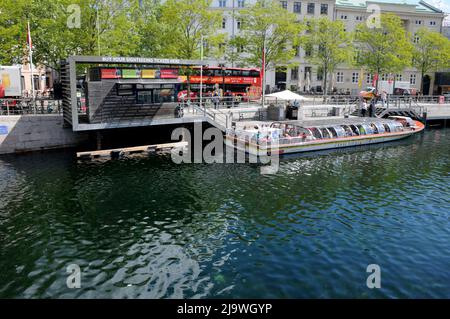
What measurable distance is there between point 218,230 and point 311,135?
21201 mm

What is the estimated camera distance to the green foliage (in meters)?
66.1

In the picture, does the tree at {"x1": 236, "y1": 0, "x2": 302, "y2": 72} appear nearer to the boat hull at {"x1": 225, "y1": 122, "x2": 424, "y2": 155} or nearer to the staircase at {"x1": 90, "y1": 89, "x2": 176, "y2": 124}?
the boat hull at {"x1": 225, "y1": 122, "x2": 424, "y2": 155}

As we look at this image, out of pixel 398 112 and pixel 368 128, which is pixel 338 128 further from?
pixel 398 112

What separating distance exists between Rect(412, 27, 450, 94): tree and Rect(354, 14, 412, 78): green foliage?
968cm

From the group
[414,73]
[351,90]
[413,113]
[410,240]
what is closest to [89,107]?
[410,240]

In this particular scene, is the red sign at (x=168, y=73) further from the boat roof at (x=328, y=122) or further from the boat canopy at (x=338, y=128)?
the boat roof at (x=328, y=122)

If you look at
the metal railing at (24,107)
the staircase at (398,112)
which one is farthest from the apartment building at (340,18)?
the metal railing at (24,107)

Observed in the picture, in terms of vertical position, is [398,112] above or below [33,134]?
above

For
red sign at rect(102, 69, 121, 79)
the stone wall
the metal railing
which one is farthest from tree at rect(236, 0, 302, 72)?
the stone wall

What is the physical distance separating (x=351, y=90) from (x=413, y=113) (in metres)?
29.3

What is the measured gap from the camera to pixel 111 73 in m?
31.6

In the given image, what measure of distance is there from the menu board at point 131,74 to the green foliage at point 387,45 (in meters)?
47.5

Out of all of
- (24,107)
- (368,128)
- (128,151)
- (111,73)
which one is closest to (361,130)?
(368,128)

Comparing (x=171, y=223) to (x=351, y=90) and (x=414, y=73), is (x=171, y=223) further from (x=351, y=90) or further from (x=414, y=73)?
(x=414, y=73)
